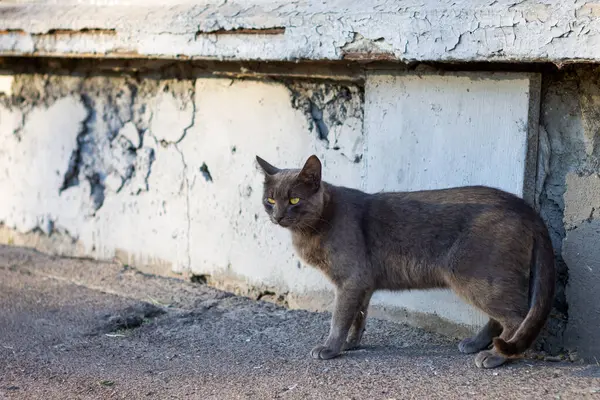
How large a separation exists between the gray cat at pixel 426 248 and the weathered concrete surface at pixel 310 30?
2.38 ft

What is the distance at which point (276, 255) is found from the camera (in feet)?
17.6

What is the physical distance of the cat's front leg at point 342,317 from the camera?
4.20 m

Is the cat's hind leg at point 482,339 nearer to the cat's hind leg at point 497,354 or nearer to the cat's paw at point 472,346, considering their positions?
the cat's paw at point 472,346

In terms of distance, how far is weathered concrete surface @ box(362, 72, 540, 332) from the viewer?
4184 millimetres

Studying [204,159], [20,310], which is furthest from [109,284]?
[204,159]

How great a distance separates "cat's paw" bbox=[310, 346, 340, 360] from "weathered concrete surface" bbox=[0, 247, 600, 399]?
0.05 m

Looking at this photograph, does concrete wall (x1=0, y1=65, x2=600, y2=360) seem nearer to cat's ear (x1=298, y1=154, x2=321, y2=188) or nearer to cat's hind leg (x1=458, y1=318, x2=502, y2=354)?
cat's hind leg (x1=458, y1=318, x2=502, y2=354)

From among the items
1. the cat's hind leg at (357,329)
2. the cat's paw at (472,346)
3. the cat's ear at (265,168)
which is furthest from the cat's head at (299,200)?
the cat's paw at (472,346)

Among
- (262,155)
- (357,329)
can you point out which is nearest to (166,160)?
A: (262,155)

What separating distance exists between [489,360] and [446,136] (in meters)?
1.27

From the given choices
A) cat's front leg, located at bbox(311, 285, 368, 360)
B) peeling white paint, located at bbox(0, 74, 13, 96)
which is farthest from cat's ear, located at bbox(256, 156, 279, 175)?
peeling white paint, located at bbox(0, 74, 13, 96)

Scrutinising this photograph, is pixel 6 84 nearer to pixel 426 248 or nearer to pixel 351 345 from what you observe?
pixel 351 345

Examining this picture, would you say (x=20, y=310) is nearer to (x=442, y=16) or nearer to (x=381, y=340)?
(x=381, y=340)

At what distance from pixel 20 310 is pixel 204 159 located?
1.58 meters
